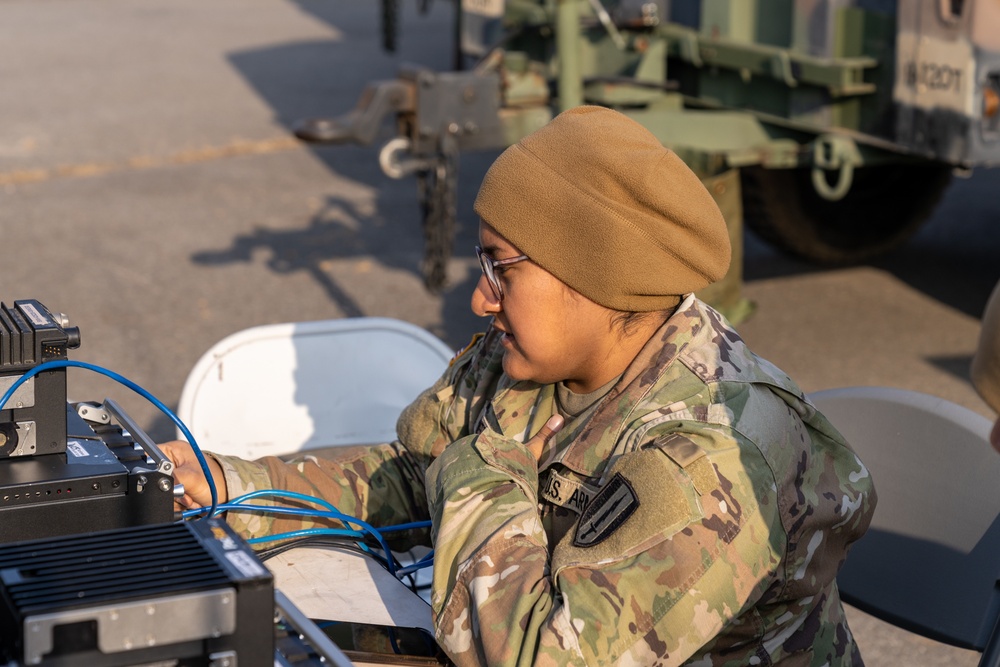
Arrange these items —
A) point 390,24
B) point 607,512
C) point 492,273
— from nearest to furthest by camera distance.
→ point 607,512
point 492,273
point 390,24

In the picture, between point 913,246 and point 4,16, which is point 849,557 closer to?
point 913,246

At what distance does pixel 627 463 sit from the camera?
1.72 metres

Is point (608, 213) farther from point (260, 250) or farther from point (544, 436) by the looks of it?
point (260, 250)

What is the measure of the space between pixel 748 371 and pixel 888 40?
3.36m

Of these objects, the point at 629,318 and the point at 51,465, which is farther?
the point at 629,318

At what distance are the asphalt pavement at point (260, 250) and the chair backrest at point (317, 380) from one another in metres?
1.29

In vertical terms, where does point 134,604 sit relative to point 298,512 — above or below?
above

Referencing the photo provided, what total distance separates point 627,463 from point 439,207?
118 inches

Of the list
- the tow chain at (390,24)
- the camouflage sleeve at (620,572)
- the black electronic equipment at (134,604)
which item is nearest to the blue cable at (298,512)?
the camouflage sleeve at (620,572)

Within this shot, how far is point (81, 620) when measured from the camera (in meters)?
1.25

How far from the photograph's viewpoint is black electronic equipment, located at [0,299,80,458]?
1701mm

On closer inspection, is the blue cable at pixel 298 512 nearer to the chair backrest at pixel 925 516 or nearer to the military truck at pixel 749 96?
the chair backrest at pixel 925 516

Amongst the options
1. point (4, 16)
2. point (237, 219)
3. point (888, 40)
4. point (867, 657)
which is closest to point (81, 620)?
point (867, 657)

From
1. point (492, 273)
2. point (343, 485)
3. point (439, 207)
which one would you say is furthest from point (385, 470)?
point (439, 207)
